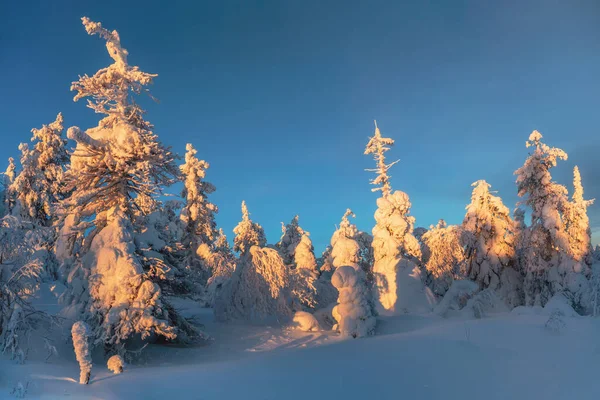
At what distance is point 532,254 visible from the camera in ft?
80.3

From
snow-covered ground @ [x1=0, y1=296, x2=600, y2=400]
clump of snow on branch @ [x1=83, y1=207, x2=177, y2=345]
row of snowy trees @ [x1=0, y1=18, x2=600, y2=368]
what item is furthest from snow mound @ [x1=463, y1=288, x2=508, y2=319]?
clump of snow on branch @ [x1=83, y1=207, x2=177, y2=345]

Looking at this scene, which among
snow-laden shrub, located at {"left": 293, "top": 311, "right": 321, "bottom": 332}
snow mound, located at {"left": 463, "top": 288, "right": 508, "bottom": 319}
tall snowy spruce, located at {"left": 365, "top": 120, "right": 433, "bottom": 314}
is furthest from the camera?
tall snowy spruce, located at {"left": 365, "top": 120, "right": 433, "bottom": 314}

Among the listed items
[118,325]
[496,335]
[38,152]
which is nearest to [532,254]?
[496,335]

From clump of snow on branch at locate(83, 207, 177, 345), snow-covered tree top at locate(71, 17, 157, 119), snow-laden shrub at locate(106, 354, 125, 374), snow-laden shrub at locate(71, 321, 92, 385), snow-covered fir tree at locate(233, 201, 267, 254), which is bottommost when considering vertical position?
snow-laden shrub at locate(106, 354, 125, 374)

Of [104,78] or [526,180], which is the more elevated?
[104,78]

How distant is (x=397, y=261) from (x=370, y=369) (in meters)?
13.5

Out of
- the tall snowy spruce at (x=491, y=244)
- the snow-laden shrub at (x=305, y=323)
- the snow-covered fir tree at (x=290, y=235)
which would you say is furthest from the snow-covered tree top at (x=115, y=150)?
the snow-covered fir tree at (x=290, y=235)

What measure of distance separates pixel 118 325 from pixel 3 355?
111 inches

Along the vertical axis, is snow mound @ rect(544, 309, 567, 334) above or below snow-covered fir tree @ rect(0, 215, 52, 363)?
below

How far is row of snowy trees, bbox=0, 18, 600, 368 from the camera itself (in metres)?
11.5

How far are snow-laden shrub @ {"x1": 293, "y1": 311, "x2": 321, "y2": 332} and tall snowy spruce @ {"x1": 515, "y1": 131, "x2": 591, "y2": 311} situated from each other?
48.7 ft

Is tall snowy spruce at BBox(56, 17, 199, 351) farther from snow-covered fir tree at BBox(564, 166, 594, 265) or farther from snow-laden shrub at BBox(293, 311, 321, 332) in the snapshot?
snow-covered fir tree at BBox(564, 166, 594, 265)

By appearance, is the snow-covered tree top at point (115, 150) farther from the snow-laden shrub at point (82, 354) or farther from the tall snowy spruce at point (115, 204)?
the snow-laden shrub at point (82, 354)

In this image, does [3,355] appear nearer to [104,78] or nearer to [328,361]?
[328,361]
